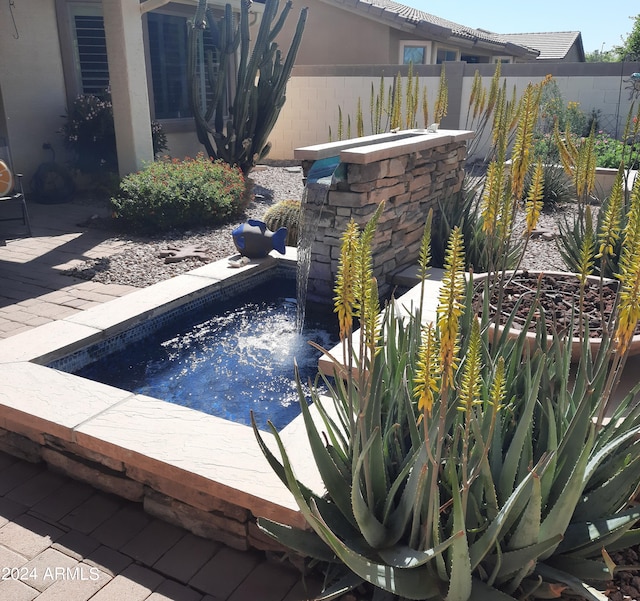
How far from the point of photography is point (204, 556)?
2.38 meters

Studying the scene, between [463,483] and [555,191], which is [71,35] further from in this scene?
[463,483]

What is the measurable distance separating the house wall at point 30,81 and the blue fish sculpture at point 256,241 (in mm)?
5010

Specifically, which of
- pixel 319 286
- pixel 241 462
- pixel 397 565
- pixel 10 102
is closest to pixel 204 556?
pixel 241 462

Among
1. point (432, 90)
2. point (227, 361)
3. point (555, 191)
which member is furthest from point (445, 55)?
point (227, 361)

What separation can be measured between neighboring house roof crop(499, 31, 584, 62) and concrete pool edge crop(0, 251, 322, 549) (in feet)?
84.7

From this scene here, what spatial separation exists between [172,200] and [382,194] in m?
3.19

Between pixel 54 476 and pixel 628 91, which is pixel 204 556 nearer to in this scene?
pixel 54 476

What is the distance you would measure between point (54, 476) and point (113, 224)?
16.7 feet

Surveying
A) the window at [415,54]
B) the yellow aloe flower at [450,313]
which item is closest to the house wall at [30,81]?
the yellow aloe flower at [450,313]

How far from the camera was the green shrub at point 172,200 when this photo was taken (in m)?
7.16

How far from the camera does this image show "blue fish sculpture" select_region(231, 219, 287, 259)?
220 inches

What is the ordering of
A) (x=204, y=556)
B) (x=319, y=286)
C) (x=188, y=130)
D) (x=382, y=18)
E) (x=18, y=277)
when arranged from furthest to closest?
(x=382, y=18)
(x=188, y=130)
(x=18, y=277)
(x=319, y=286)
(x=204, y=556)

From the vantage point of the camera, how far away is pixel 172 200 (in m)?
7.15

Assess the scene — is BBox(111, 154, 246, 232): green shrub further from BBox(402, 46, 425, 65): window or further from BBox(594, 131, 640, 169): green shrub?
BBox(402, 46, 425, 65): window
